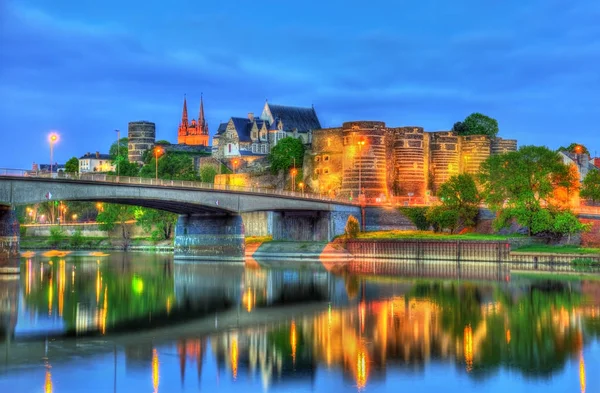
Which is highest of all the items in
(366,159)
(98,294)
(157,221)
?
(366,159)

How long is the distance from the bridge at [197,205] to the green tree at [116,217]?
121 feet

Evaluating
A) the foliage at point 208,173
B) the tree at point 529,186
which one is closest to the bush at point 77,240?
the foliage at point 208,173

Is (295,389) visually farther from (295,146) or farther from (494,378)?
(295,146)

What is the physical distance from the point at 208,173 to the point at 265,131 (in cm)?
2027

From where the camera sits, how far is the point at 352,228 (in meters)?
96.1

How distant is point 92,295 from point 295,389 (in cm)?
2781

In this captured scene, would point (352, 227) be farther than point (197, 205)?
Yes

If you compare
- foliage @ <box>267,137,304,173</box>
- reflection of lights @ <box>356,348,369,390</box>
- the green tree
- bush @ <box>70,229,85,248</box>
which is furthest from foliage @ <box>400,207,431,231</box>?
reflection of lights @ <box>356,348,369,390</box>

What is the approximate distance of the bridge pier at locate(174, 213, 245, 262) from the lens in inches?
3351

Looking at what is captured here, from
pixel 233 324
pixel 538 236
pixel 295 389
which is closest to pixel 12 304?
pixel 233 324

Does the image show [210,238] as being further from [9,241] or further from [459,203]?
[9,241]

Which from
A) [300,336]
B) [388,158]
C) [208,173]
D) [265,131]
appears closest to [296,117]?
[265,131]

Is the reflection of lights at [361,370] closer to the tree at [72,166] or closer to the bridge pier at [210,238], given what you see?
the bridge pier at [210,238]

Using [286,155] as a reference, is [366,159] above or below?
below
